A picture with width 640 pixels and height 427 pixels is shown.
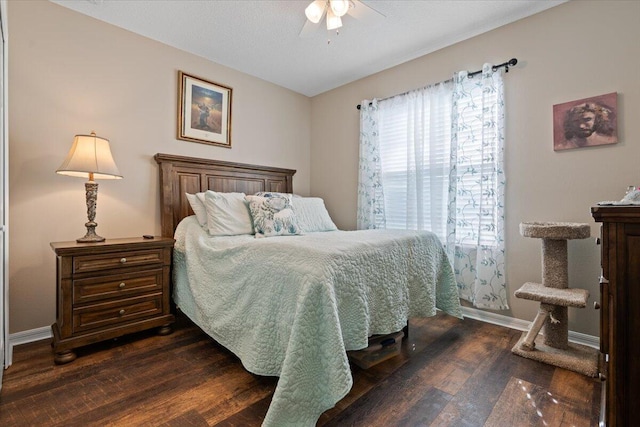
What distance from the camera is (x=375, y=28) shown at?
2.55m

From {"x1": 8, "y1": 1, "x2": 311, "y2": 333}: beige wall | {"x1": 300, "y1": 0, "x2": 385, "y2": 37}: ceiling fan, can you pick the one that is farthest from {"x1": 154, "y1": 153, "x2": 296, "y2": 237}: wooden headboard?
{"x1": 300, "y1": 0, "x2": 385, "y2": 37}: ceiling fan

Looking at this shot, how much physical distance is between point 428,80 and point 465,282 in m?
1.96

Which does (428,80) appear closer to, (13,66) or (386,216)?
(386,216)

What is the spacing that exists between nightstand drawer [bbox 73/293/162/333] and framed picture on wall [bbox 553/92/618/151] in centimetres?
324

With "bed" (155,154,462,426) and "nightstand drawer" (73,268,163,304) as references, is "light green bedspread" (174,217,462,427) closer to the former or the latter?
"bed" (155,154,462,426)

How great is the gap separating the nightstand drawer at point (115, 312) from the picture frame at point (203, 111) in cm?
155

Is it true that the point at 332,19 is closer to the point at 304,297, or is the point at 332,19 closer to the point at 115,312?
the point at 304,297

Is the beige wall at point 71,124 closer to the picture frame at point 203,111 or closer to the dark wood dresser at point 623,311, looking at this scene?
the picture frame at point 203,111

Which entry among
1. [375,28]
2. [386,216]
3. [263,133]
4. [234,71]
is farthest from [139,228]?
[375,28]

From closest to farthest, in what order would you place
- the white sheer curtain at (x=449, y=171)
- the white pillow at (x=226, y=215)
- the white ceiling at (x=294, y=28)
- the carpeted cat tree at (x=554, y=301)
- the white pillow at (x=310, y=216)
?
the carpeted cat tree at (x=554, y=301) → the white ceiling at (x=294, y=28) → the white pillow at (x=226, y=215) → the white sheer curtain at (x=449, y=171) → the white pillow at (x=310, y=216)

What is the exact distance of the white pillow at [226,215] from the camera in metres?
2.38

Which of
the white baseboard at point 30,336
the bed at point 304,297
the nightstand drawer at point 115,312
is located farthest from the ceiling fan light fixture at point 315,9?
the white baseboard at point 30,336

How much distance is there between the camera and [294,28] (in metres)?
2.55

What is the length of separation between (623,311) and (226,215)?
2311mm
